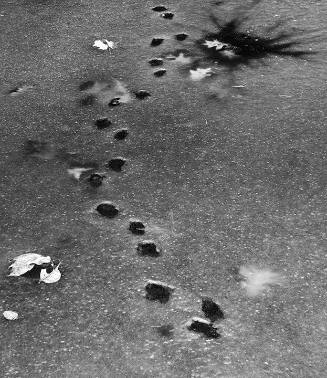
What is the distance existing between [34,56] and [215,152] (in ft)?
4.70

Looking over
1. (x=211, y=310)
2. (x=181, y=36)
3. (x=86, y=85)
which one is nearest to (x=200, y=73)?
(x=181, y=36)

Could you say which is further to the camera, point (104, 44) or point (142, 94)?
point (104, 44)

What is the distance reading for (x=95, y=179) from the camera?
114 inches

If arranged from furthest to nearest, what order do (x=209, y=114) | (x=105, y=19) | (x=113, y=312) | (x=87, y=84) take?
(x=105, y=19) < (x=87, y=84) < (x=209, y=114) < (x=113, y=312)

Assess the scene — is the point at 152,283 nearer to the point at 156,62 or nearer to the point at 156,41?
the point at 156,62

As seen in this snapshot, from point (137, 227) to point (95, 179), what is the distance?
1.28ft

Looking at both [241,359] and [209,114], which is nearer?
[241,359]

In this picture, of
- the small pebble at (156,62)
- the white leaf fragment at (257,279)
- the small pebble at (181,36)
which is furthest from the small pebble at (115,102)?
the white leaf fragment at (257,279)

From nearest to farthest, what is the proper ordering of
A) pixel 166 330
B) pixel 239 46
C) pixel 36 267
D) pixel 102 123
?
pixel 166 330 → pixel 36 267 → pixel 102 123 → pixel 239 46

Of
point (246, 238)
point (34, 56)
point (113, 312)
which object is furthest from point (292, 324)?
point (34, 56)

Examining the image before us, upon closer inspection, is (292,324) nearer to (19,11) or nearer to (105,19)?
(105,19)

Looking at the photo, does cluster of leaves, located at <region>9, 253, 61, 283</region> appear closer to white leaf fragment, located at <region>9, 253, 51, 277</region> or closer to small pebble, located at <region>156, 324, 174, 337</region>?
white leaf fragment, located at <region>9, 253, 51, 277</region>

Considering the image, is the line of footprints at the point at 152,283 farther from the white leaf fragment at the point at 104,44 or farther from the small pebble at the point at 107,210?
the white leaf fragment at the point at 104,44

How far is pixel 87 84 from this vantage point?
3.55 m
